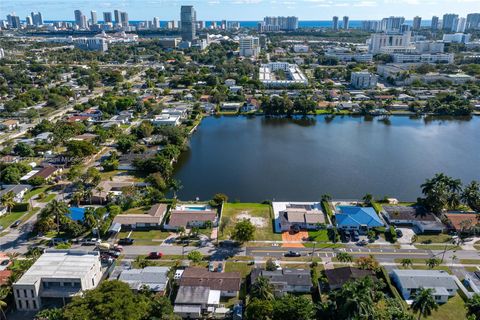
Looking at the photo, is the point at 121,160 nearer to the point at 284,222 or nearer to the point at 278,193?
the point at 278,193

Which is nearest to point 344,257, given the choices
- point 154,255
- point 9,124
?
point 154,255

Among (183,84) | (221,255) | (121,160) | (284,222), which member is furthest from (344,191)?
(183,84)

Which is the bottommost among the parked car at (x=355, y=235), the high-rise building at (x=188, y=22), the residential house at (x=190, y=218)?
the parked car at (x=355, y=235)

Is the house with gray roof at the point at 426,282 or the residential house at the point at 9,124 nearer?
the house with gray roof at the point at 426,282

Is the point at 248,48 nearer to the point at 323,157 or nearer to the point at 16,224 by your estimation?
the point at 323,157

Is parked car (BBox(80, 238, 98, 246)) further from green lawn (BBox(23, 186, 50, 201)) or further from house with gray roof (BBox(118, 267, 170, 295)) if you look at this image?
green lawn (BBox(23, 186, 50, 201))

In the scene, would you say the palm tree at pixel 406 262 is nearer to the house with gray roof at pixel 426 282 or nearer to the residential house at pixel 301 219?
the house with gray roof at pixel 426 282

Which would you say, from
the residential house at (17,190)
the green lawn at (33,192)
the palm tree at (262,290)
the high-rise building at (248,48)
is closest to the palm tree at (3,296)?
the palm tree at (262,290)
